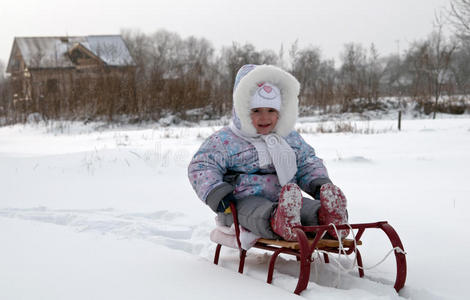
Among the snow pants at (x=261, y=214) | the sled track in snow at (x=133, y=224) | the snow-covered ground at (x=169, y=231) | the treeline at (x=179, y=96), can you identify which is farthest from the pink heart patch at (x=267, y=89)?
the treeline at (x=179, y=96)

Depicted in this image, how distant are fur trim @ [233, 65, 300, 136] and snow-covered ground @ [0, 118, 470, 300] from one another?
0.87 metres

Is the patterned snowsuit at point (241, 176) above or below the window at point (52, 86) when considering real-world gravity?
below

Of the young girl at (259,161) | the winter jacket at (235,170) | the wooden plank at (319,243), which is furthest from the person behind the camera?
the winter jacket at (235,170)

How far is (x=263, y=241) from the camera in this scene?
8.35ft

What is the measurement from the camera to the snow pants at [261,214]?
8.15 feet

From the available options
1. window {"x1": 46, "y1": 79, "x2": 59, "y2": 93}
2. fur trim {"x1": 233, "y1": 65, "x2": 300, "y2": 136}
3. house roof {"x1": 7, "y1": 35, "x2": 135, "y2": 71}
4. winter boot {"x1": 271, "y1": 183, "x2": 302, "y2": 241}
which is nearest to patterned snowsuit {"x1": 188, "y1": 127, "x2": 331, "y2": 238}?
fur trim {"x1": 233, "y1": 65, "x2": 300, "y2": 136}

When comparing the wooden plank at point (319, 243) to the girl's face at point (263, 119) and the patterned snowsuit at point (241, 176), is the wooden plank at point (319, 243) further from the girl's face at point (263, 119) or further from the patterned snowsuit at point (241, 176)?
the girl's face at point (263, 119)

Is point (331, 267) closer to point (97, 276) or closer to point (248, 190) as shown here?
point (248, 190)

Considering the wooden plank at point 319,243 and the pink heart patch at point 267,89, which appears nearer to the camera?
the wooden plank at point 319,243

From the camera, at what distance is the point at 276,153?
2.83 meters

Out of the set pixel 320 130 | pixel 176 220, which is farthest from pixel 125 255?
pixel 320 130

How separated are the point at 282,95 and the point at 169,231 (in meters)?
1.45

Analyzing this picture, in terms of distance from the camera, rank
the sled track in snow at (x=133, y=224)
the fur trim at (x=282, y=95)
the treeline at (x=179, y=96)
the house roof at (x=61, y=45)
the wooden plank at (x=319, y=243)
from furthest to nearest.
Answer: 1. the house roof at (x=61, y=45)
2. the treeline at (x=179, y=96)
3. the sled track in snow at (x=133, y=224)
4. the fur trim at (x=282, y=95)
5. the wooden plank at (x=319, y=243)

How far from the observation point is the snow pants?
2484 mm
